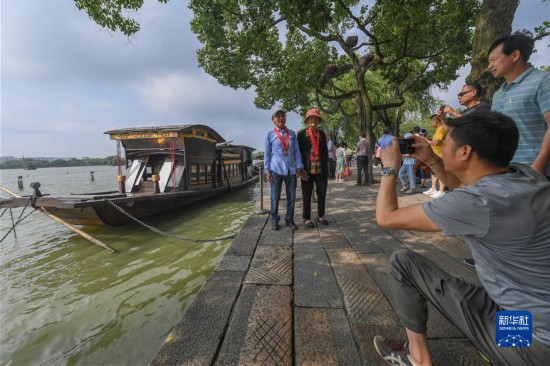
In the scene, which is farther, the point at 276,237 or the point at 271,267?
the point at 276,237

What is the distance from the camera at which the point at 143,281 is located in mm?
4066

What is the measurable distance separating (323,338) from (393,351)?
18.1 inches

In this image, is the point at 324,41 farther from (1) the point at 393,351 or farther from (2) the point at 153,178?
(1) the point at 393,351

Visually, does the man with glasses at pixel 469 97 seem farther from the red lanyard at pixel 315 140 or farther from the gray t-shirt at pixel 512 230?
the gray t-shirt at pixel 512 230

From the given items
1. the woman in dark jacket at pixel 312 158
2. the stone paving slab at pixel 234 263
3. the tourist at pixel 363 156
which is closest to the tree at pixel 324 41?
the tourist at pixel 363 156

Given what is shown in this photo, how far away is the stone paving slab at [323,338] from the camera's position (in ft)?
5.31

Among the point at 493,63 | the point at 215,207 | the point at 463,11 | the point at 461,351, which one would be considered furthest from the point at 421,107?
the point at 461,351

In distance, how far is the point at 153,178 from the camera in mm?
8188

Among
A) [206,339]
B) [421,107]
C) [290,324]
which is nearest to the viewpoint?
[206,339]

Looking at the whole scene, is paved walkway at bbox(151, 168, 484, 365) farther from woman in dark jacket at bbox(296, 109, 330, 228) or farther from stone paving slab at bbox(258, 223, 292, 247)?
woman in dark jacket at bbox(296, 109, 330, 228)

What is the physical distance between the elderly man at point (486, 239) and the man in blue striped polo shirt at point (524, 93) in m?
1.41

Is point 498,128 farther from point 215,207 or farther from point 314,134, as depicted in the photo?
point 215,207

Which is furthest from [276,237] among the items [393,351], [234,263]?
[393,351]

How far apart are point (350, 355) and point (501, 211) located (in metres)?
1.25
